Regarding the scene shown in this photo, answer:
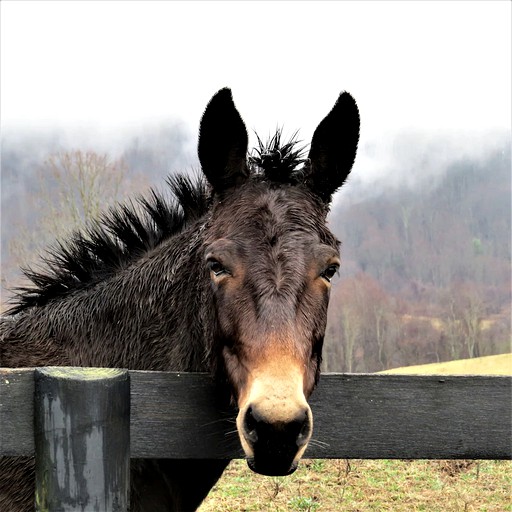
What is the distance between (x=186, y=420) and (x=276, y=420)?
597 mm

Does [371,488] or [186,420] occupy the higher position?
[186,420]

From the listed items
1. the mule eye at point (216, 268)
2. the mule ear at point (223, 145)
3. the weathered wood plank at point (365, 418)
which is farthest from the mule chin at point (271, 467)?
the mule ear at point (223, 145)

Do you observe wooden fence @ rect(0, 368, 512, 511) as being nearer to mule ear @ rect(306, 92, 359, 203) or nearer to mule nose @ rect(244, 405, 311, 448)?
mule nose @ rect(244, 405, 311, 448)

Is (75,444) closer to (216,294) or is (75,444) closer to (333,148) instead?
(216,294)

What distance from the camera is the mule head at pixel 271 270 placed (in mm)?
2111

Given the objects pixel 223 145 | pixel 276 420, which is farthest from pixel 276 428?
pixel 223 145

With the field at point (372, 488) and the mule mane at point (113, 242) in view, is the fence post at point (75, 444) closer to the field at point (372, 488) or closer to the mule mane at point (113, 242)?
the mule mane at point (113, 242)

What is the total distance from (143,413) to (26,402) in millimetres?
446

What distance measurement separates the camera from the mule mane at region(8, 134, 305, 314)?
3.89m

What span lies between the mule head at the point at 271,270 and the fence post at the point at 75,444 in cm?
49

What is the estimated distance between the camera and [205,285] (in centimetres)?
288

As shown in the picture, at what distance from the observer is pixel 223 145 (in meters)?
3.13

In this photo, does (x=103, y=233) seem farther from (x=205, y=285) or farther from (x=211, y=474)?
(x=211, y=474)

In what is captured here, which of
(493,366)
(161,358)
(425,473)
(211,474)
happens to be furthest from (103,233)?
(493,366)
